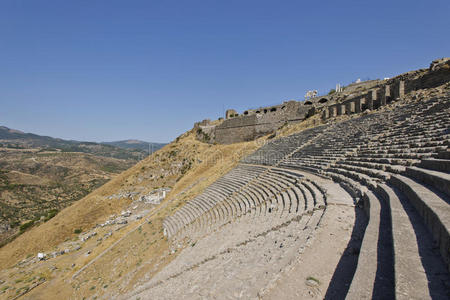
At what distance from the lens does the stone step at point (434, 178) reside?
13.0ft

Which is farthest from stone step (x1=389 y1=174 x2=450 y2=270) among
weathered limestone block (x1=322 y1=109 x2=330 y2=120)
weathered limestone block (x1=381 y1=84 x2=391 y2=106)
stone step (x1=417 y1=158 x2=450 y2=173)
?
weathered limestone block (x1=322 y1=109 x2=330 y2=120)

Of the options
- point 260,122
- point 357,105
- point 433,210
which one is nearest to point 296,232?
point 433,210

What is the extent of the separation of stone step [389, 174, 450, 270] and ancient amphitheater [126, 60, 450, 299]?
0.02 meters

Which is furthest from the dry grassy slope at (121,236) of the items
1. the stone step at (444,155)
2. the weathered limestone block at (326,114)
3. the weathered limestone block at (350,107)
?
the stone step at (444,155)

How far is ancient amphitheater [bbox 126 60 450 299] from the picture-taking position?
108 inches

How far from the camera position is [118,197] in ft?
85.6

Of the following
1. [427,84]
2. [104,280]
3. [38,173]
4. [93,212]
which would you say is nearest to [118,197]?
[93,212]

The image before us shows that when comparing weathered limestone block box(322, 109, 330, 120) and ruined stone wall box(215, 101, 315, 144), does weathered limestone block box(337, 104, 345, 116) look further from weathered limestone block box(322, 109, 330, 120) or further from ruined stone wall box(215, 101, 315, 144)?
ruined stone wall box(215, 101, 315, 144)

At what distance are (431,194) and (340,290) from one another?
2591mm

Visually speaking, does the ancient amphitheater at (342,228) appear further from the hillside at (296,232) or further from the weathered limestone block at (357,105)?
the weathered limestone block at (357,105)

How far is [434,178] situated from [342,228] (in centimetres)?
205

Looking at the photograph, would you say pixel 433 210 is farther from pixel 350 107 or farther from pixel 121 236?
pixel 350 107

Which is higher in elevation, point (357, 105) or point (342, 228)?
point (357, 105)

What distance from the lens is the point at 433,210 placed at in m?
3.08
